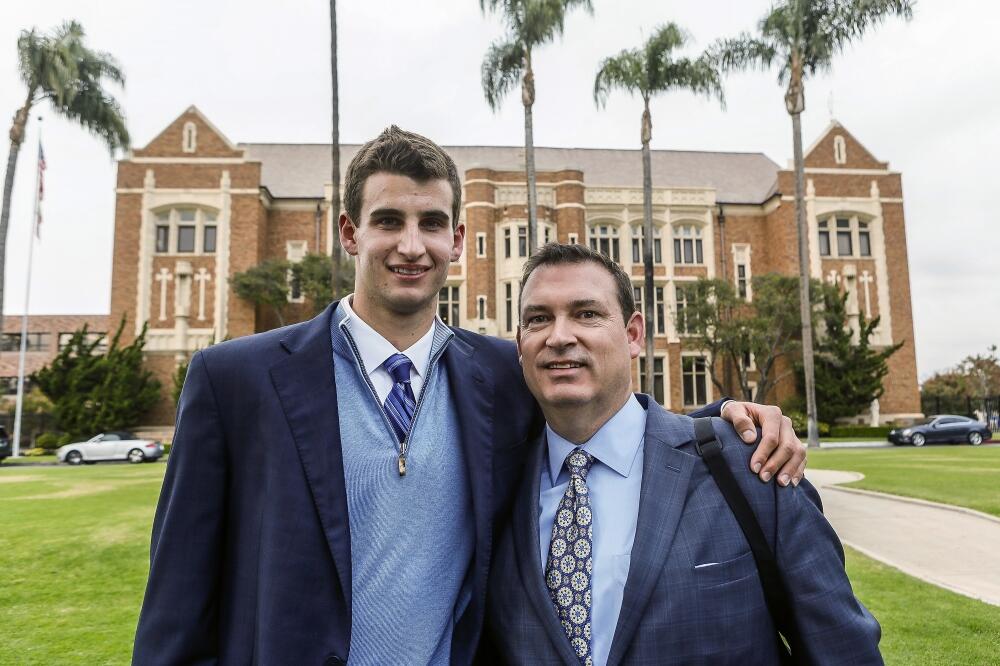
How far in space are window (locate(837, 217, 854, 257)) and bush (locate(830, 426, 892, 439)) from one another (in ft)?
32.8

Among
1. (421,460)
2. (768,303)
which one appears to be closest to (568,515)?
(421,460)

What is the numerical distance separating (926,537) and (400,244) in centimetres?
872

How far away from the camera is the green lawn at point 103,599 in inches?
189

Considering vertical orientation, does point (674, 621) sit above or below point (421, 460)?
below

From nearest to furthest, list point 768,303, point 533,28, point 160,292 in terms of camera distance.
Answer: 1. point 533,28
2. point 768,303
3. point 160,292

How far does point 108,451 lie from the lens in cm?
→ 2456

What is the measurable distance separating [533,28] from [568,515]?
22084 millimetres

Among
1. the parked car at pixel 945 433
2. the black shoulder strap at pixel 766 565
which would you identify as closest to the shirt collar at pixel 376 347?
the black shoulder strap at pixel 766 565

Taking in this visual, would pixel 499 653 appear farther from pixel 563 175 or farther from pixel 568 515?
pixel 563 175

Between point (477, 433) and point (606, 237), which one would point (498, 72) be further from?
point (477, 433)

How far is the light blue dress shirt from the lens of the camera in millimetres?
1961

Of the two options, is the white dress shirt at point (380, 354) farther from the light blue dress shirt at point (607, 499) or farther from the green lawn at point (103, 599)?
the green lawn at point (103, 599)

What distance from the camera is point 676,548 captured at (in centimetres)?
195

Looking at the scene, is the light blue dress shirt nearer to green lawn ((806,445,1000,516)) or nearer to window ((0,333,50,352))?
green lawn ((806,445,1000,516))
